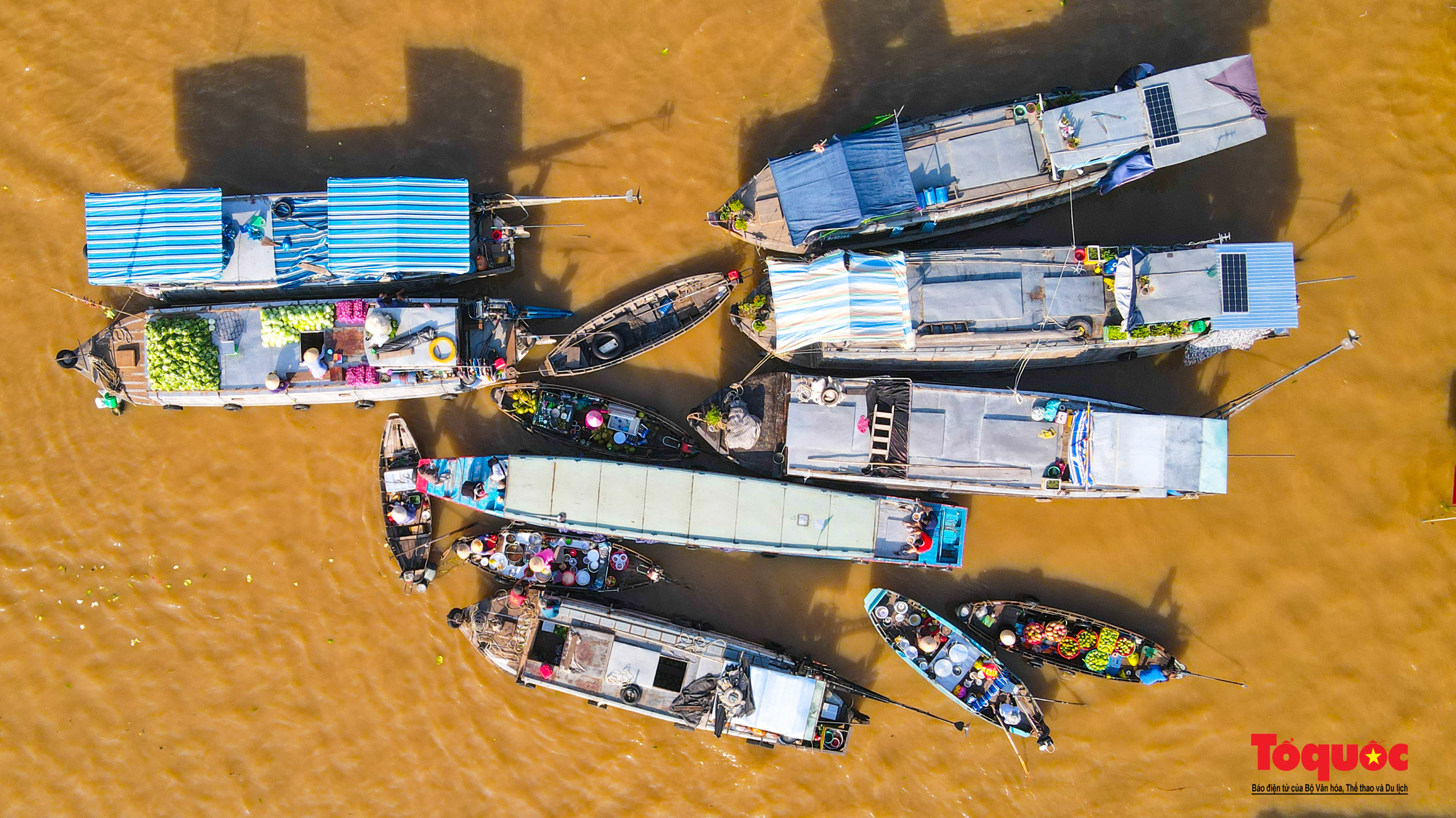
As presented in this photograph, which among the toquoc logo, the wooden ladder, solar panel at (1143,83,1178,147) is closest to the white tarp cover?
the wooden ladder

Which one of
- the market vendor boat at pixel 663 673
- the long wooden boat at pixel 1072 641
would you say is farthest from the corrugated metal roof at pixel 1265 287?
the market vendor boat at pixel 663 673

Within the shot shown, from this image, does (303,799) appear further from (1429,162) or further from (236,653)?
(1429,162)

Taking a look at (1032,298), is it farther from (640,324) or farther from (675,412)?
(640,324)

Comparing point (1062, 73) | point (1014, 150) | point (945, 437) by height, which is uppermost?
point (1062, 73)

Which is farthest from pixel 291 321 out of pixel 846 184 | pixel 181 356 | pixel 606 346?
pixel 846 184

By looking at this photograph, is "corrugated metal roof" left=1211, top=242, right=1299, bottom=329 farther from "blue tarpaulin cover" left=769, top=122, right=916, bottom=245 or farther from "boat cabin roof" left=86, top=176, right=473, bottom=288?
"boat cabin roof" left=86, top=176, right=473, bottom=288

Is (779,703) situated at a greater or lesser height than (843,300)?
lesser
